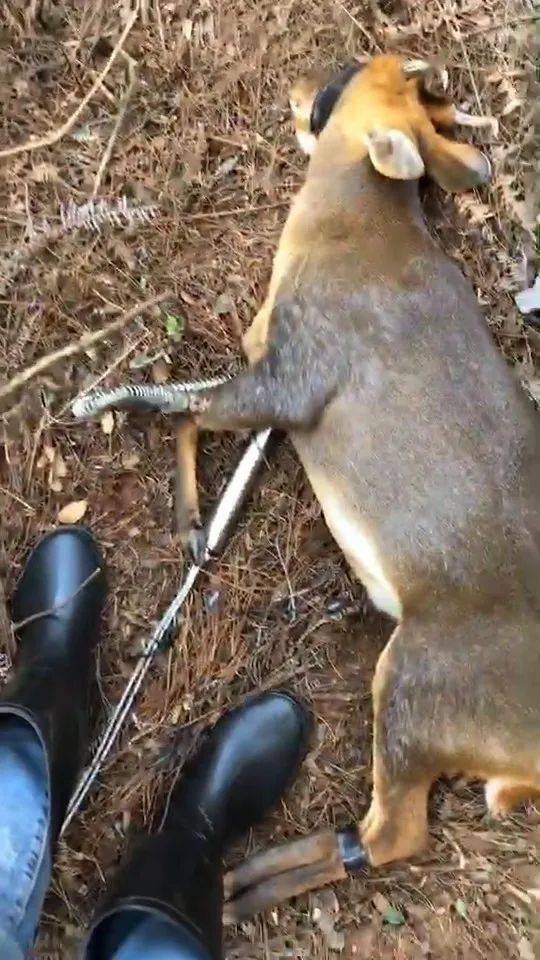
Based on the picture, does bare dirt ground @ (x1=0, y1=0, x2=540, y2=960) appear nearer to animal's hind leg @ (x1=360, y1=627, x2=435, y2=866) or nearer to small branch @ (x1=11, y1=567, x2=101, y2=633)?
small branch @ (x1=11, y1=567, x2=101, y2=633)

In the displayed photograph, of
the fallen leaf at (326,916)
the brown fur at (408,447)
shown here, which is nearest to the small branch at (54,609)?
the brown fur at (408,447)

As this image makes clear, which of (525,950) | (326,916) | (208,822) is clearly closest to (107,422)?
(208,822)

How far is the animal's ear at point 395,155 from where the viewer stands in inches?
142

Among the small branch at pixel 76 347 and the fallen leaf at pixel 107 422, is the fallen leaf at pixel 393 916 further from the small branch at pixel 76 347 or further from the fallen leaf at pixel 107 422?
the small branch at pixel 76 347

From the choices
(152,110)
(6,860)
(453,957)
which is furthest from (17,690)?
(152,110)

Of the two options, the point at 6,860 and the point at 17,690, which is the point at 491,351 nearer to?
the point at 17,690

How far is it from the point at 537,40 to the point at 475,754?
267cm

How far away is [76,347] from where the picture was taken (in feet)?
12.6

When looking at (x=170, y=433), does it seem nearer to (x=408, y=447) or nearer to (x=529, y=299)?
(x=408, y=447)

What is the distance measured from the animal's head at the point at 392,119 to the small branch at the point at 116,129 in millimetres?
579

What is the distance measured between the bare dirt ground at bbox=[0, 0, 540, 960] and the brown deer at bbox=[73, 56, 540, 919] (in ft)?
0.65

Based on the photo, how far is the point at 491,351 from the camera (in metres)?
3.57

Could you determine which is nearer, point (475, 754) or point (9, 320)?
point (475, 754)

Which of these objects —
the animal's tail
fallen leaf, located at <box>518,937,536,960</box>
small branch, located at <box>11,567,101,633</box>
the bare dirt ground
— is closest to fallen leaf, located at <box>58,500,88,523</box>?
the bare dirt ground
